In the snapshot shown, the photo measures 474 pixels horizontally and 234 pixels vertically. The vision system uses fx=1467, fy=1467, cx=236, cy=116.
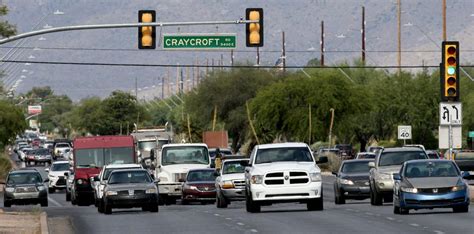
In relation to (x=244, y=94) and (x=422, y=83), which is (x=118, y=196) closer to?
(x=422, y=83)

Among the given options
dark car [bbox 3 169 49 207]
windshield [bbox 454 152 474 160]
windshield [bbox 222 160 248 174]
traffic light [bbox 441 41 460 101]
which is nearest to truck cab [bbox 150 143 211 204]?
windshield [bbox 222 160 248 174]

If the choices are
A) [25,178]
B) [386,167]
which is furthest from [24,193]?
[386,167]

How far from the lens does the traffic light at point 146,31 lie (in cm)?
4669

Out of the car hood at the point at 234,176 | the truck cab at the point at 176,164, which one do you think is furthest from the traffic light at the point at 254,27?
the truck cab at the point at 176,164

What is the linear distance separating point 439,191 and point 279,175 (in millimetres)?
5321

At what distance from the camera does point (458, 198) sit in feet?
129

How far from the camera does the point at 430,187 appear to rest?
38.9 metres

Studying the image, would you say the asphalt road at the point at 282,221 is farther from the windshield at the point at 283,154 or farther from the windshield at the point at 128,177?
the windshield at the point at 283,154

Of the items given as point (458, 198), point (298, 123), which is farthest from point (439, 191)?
point (298, 123)

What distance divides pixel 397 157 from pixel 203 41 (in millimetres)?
9017

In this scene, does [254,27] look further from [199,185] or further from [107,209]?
[199,185]

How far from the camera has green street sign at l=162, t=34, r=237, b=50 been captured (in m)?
52.3

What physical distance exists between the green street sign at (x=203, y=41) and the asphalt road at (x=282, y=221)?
718 centimetres

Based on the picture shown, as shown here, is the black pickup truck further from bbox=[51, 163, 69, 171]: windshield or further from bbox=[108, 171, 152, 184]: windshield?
bbox=[108, 171, 152, 184]: windshield
